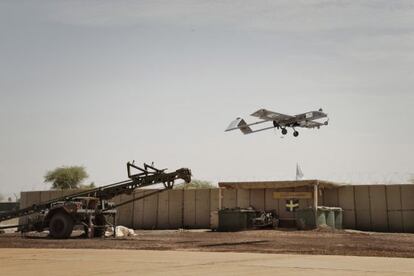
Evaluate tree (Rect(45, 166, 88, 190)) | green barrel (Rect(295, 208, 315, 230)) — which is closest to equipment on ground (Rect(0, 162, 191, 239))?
green barrel (Rect(295, 208, 315, 230))

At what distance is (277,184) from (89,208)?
1230 centimetres

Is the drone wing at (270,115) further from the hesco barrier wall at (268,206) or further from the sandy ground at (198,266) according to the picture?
the sandy ground at (198,266)

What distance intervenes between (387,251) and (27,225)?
615 inches

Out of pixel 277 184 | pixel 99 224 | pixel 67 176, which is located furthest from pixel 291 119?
pixel 67 176

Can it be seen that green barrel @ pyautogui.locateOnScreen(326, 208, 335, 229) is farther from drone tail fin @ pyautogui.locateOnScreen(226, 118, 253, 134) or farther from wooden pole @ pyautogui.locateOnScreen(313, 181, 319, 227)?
drone tail fin @ pyautogui.locateOnScreen(226, 118, 253, 134)

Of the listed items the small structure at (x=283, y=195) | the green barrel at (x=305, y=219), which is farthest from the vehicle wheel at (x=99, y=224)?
the green barrel at (x=305, y=219)

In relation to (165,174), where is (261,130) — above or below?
above

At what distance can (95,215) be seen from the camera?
906 inches

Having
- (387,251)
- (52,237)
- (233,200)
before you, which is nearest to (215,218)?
(233,200)

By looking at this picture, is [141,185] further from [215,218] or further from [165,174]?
[215,218]

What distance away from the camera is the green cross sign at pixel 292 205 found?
31797 millimetres

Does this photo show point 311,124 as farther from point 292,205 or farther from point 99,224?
point 99,224

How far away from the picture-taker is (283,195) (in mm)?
32031

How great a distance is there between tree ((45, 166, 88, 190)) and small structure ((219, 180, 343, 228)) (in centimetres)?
4822
